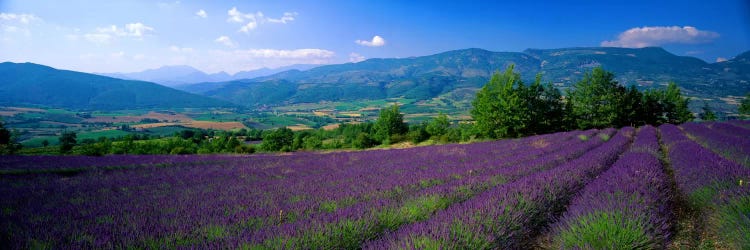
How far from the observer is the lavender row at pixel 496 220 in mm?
2828

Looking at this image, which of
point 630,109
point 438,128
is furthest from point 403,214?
point 630,109

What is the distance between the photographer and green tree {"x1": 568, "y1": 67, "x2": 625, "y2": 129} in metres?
35.1

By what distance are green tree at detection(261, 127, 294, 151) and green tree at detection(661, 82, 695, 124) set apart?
174ft

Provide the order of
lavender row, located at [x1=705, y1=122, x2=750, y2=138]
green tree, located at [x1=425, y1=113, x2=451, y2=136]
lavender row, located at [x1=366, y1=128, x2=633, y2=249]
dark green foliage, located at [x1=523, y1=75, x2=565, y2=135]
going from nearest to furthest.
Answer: lavender row, located at [x1=366, y1=128, x2=633, y2=249], lavender row, located at [x1=705, y1=122, x2=750, y2=138], dark green foliage, located at [x1=523, y1=75, x2=565, y2=135], green tree, located at [x1=425, y1=113, x2=451, y2=136]

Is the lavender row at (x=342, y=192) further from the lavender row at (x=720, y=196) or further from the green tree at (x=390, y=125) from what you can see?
the green tree at (x=390, y=125)

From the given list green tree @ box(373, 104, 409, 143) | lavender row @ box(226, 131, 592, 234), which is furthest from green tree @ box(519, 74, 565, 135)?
lavender row @ box(226, 131, 592, 234)

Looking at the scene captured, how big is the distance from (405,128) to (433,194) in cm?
4173

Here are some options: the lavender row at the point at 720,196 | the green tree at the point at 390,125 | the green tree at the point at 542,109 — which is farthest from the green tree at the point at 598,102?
the lavender row at the point at 720,196

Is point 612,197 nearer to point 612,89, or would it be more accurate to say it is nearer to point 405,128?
point 612,89

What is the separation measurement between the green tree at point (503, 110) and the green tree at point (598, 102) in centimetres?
996

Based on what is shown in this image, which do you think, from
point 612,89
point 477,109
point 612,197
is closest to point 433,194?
point 612,197

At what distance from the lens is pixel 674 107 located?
147 feet

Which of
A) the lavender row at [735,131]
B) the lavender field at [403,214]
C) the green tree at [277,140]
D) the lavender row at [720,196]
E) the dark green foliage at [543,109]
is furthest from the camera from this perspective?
the green tree at [277,140]

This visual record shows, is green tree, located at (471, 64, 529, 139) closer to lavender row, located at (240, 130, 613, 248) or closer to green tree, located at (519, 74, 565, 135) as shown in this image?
green tree, located at (519, 74, 565, 135)
